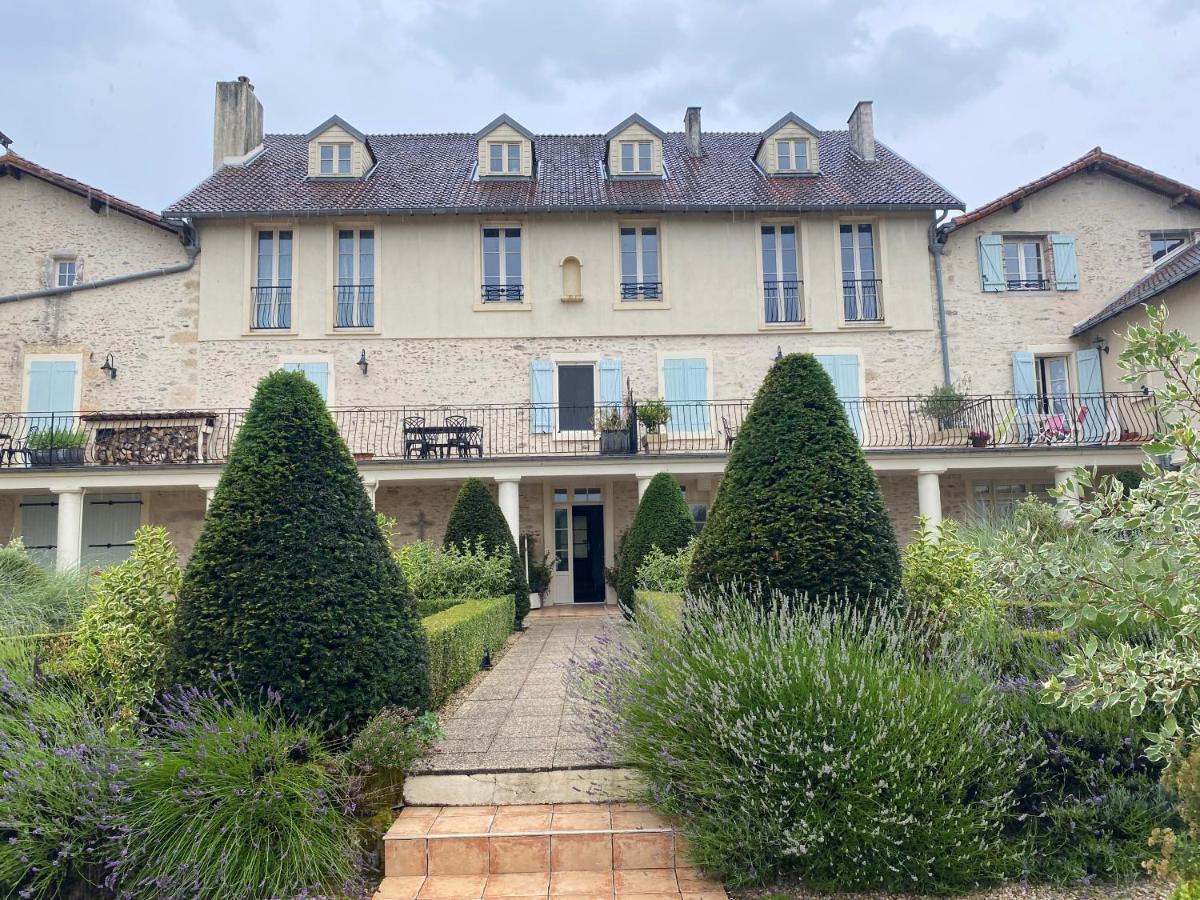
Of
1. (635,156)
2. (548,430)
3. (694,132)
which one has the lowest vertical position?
(548,430)

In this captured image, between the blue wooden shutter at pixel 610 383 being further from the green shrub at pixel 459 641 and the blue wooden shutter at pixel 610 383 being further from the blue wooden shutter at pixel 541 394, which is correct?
the green shrub at pixel 459 641

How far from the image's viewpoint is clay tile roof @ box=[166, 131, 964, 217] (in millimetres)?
17031

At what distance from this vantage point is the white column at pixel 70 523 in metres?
14.3

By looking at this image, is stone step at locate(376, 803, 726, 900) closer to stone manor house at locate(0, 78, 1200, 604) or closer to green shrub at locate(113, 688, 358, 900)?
green shrub at locate(113, 688, 358, 900)

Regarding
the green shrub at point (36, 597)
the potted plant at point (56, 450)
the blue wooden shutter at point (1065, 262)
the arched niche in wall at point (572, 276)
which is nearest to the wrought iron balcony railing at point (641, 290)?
the arched niche in wall at point (572, 276)

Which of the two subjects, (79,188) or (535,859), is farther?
(79,188)

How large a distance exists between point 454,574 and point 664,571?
2796 mm

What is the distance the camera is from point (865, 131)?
19547mm

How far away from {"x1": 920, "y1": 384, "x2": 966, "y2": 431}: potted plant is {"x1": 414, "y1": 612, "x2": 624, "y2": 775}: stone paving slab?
10856 millimetres

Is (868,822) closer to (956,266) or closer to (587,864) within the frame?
(587,864)

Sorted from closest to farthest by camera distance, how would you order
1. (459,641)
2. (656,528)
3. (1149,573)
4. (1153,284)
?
(1149,573), (459,641), (656,528), (1153,284)

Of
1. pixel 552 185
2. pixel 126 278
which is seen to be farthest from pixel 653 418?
pixel 126 278

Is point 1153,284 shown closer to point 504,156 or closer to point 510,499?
→ point 510,499

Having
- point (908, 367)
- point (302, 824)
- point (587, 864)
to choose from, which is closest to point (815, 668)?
point (587, 864)
